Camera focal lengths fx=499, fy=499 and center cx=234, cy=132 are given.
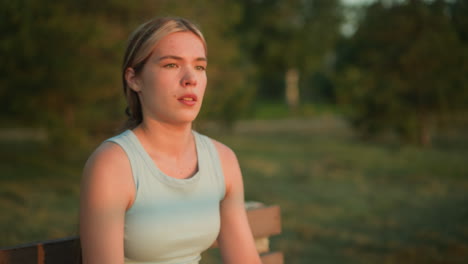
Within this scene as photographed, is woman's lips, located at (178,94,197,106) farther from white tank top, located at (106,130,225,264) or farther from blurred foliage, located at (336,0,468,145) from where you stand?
blurred foliage, located at (336,0,468,145)

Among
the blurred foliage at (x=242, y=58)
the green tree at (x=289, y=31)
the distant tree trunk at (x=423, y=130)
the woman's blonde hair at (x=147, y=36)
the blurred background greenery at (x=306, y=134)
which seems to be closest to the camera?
the woman's blonde hair at (x=147, y=36)

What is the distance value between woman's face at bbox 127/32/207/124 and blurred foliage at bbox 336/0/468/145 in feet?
42.2

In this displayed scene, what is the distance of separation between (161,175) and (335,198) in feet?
23.6

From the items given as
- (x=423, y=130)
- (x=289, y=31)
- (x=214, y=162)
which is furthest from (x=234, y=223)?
(x=289, y=31)

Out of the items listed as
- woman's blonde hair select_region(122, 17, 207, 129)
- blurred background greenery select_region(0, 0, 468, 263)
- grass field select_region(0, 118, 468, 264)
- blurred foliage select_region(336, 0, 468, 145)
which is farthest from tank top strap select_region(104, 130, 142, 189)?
blurred foliage select_region(336, 0, 468, 145)

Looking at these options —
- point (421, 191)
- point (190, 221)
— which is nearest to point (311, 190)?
point (421, 191)

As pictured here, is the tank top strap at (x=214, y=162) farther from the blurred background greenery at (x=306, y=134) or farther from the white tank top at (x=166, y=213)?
the blurred background greenery at (x=306, y=134)

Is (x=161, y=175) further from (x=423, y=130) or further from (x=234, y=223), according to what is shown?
(x=423, y=130)

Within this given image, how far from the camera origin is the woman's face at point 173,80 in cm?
170

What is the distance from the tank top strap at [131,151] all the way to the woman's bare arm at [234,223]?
369mm

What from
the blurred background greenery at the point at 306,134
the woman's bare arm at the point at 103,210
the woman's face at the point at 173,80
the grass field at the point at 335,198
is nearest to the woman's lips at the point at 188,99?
the woman's face at the point at 173,80

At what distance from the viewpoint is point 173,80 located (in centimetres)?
170

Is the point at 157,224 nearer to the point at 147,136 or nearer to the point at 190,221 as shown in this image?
the point at 190,221

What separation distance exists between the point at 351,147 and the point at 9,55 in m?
10.5
